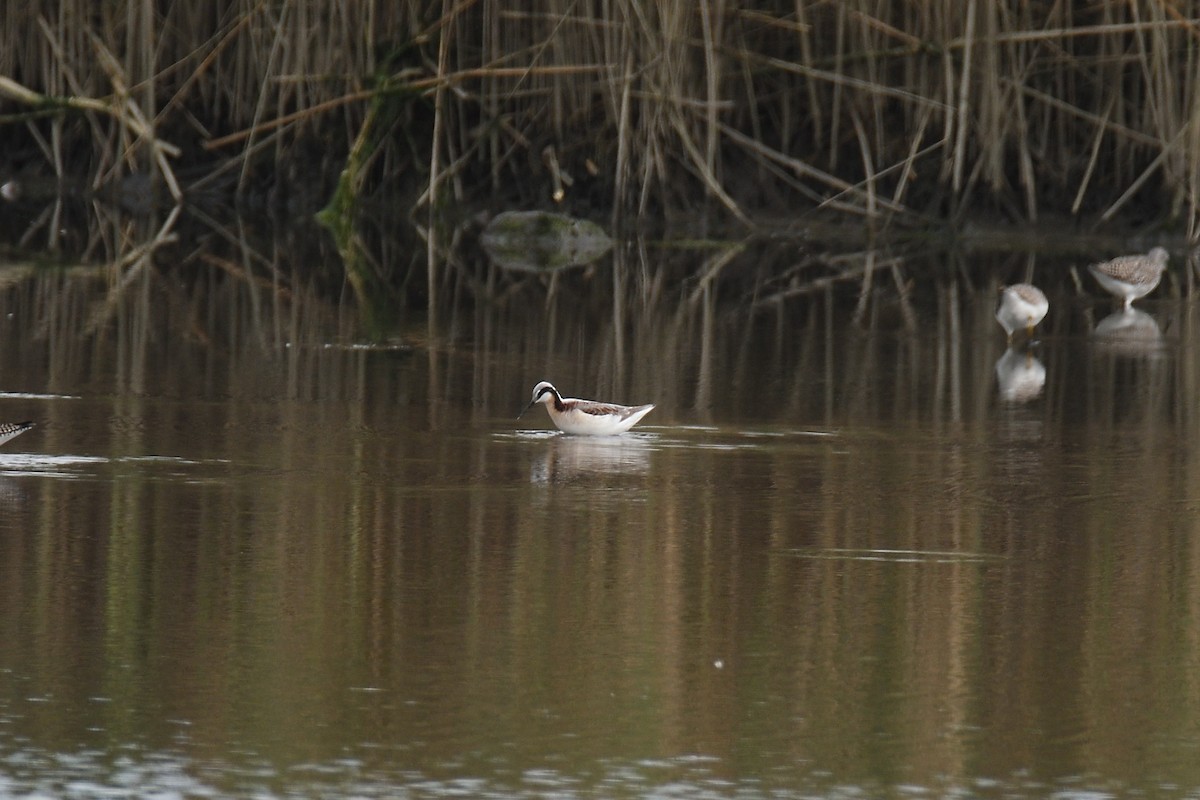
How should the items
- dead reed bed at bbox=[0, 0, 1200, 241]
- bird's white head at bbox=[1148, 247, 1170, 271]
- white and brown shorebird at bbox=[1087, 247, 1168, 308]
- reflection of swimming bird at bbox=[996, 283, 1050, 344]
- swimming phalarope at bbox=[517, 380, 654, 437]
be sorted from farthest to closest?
dead reed bed at bbox=[0, 0, 1200, 241] → bird's white head at bbox=[1148, 247, 1170, 271] → white and brown shorebird at bbox=[1087, 247, 1168, 308] → reflection of swimming bird at bbox=[996, 283, 1050, 344] → swimming phalarope at bbox=[517, 380, 654, 437]

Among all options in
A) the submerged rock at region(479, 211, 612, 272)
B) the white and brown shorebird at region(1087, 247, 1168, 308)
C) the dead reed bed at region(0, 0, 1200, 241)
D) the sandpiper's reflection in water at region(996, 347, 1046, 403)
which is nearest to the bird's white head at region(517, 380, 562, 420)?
the sandpiper's reflection in water at region(996, 347, 1046, 403)

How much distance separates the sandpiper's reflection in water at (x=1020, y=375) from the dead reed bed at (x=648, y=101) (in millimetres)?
8728

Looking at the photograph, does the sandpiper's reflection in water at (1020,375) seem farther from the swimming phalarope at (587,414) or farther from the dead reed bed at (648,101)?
the dead reed bed at (648,101)

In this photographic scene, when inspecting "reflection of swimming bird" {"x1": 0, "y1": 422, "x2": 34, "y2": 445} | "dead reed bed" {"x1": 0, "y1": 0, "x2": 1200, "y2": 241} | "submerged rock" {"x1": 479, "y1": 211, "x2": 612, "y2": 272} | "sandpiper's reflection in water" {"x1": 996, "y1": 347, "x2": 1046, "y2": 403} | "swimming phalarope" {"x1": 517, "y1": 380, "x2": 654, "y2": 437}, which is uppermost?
"dead reed bed" {"x1": 0, "y1": 0, "x2": 1200, "y2": 241}

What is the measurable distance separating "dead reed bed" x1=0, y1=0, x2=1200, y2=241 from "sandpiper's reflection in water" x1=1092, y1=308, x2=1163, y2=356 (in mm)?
5890

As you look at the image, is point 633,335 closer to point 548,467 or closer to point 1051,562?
point 548,467

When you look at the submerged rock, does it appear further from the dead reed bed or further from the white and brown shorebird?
the white and brown shorebird

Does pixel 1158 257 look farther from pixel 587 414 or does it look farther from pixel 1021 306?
pixel 587 414

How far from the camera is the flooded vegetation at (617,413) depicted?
558cm

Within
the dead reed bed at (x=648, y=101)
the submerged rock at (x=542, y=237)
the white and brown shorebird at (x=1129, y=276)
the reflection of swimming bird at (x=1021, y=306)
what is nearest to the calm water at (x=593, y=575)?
the reflection of swimming bird at (x=1021, y=306)

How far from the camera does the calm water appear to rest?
17.5ft

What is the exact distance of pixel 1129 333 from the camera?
1521 cm

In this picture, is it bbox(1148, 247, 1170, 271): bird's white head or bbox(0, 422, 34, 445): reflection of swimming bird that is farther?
bbox(1148, 247, 1170, 271): bird's white head

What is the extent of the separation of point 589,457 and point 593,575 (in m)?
2.42
